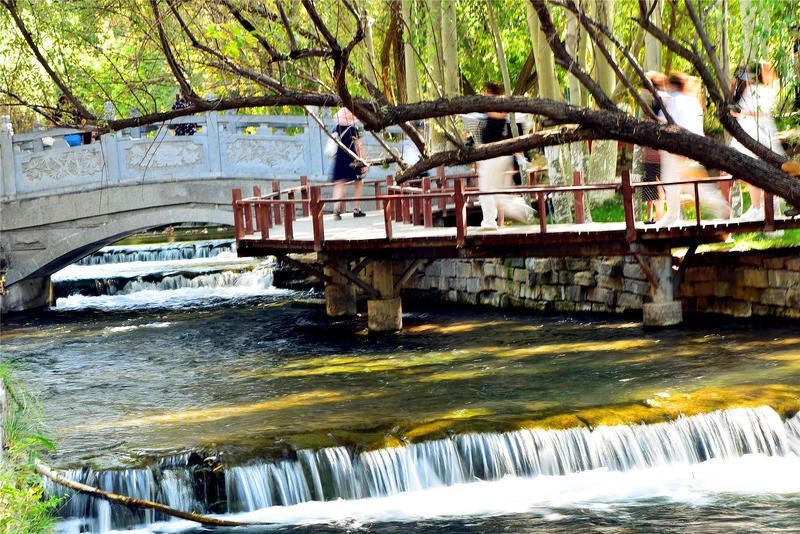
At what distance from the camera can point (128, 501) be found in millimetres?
7105

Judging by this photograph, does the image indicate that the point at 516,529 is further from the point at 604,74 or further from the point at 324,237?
the point at 604,74

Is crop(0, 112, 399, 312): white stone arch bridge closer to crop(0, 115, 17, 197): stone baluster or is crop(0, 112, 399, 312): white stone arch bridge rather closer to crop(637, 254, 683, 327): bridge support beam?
crop(0, 115, 17, 197): stone baluster

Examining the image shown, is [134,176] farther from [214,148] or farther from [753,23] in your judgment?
[753,23]

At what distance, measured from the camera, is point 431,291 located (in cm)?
1792

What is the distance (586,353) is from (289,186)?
26.8 ft

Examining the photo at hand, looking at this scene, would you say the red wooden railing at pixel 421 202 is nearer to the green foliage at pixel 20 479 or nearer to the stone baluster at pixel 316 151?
the stone baluster at pixel 316 151

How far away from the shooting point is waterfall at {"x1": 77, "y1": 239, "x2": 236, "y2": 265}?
79.8ft

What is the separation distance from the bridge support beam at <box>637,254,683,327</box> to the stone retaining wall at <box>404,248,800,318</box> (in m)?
0.74

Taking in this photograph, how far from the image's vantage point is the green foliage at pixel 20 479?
6.11 m

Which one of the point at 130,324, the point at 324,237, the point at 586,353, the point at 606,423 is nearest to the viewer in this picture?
the point at 606,423

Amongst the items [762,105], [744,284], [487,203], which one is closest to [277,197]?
[487,203]

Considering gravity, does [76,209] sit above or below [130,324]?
above

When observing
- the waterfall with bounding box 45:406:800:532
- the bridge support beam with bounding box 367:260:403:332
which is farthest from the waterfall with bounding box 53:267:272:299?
the waterfall with bounding box 45:406:800:532

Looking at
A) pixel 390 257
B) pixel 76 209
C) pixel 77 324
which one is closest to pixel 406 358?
pixel 390 257
